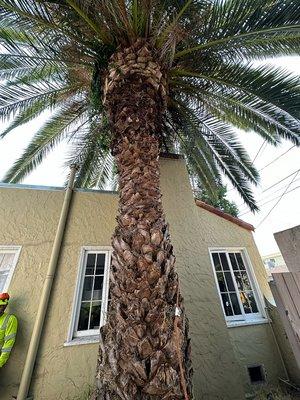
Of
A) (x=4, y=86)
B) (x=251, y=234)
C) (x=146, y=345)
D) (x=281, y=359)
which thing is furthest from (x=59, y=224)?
(x=281, y=359)

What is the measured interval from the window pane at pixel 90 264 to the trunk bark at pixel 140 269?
8.21 ft

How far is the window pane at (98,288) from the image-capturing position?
5.19 m

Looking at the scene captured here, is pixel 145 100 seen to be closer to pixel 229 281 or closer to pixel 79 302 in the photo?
pixel 79 302

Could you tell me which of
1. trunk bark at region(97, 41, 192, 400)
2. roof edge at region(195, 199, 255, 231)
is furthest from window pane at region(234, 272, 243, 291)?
trunk bark at region(97, 41, 192, 400)

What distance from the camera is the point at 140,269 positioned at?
2854 mm

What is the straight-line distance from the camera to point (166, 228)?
336 cm

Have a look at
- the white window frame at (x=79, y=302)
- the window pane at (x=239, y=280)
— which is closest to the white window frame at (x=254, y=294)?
the window pane at (x=239, y=280)

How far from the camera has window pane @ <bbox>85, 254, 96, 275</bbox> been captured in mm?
5352

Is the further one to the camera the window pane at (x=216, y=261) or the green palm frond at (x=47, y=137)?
the window pane at (x=216, y=261)

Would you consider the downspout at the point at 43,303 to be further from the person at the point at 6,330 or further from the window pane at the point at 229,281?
the window pane at the point at 229,281

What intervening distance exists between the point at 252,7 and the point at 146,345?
5.60 meters

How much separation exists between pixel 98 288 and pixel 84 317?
2.13 ft

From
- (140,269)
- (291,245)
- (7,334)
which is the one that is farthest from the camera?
(7,334)

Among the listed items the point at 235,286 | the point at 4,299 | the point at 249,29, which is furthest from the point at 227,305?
the point at 249,29
